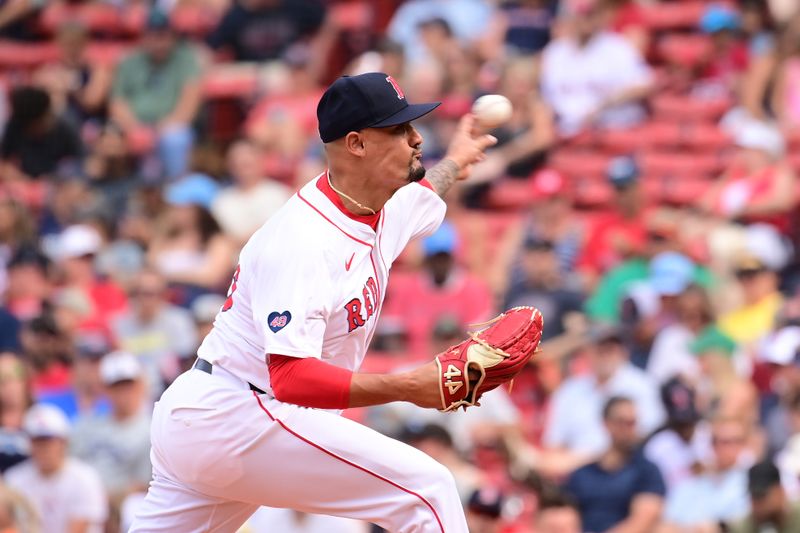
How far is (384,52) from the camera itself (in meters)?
11.9

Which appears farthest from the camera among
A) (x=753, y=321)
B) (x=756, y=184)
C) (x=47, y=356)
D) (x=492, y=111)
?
(x=756, y=184)

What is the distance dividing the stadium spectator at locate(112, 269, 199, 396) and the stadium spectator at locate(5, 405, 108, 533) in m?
1.46

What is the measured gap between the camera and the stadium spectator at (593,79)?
456 inches

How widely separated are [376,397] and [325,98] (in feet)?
3.39

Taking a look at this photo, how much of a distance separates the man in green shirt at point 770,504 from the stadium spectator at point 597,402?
121 centimetres

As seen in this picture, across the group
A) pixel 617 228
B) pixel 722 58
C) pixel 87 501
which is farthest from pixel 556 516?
pixel 722 58

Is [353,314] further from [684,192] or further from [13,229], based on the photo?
[13,229]

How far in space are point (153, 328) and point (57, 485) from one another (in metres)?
1.93

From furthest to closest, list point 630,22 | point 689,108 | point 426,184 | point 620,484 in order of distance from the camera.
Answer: point 630,22, point 689,108, point 620,484, point 426,184

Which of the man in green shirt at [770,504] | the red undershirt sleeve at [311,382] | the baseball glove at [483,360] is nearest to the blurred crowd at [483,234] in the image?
the man in green shirt at [770,504]

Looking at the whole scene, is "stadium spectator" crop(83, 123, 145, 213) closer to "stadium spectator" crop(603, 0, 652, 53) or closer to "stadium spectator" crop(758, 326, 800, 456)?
"stadium spectator" crop(603, 0, 652, 53)

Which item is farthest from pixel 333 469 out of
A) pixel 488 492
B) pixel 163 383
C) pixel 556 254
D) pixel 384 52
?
pixel 384 52

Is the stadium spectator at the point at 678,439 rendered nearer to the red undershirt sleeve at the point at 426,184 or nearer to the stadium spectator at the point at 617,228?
the stadium spectator at the point at 617,228

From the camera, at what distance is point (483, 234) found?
10.6 m
